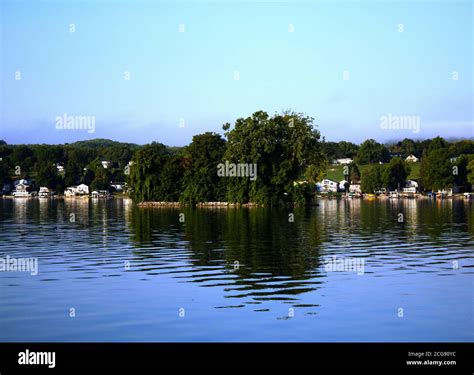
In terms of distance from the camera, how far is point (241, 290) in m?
26.9

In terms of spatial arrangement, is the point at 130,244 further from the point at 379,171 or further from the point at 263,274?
the point at 379,171

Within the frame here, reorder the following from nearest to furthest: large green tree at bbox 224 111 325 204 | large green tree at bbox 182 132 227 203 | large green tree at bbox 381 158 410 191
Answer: large green tree at bbox 224 111 325 204
large green tree at bbox 182 132 227 203
large green tree at bbox 381 158 410 191

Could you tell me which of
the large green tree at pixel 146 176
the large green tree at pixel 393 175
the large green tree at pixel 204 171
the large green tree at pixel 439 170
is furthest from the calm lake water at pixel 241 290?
the large green tree at pixel 393 175

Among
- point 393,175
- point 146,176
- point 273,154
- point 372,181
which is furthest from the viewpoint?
point 372,181

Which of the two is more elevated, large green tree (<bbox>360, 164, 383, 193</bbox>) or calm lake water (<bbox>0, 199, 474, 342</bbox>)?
large green tree (<bbox>360, 164, 383, 193</bbox>)

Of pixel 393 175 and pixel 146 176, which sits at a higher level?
pixel 393 175

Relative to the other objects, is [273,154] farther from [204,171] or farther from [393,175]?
[393,175]

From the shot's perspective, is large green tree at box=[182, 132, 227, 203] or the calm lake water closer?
the calm lake water

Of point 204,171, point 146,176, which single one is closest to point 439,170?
point 204,171

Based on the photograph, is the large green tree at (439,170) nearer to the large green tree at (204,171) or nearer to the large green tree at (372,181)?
the large green tree at (372,181)

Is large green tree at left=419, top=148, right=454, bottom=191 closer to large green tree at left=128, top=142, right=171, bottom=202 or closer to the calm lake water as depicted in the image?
large green tree at left=128, top=142, right=171, bottom=202

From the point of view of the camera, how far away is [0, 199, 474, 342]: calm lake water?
2088cm

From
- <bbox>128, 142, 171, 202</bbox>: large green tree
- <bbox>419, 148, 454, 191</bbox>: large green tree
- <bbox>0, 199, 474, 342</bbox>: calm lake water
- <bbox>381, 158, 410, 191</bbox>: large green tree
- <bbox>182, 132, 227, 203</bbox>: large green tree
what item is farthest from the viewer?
<bbox>381, 158, 410, 191</bbox>: large green tree

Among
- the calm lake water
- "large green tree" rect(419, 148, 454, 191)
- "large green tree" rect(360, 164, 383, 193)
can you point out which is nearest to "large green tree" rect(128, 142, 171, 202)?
"large green tree" rect(419, 148, 454, 191)
